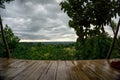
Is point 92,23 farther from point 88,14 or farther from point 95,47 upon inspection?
point 95,47

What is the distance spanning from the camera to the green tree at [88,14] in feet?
18.7

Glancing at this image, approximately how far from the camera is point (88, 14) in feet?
19.5

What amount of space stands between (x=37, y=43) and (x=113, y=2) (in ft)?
16.7

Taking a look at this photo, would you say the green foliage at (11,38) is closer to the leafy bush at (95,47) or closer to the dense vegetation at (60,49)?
the dense vegetation at (60,49)

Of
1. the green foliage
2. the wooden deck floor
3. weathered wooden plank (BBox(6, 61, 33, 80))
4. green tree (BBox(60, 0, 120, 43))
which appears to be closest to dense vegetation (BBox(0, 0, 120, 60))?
green tree (BBox(60, 0, 120, 43))

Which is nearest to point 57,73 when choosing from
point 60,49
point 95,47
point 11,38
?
point 95,47

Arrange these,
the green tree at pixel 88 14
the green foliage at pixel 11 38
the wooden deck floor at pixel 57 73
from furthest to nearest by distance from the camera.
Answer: the green foliage at pixel 11 38
the green tree at pixel 88 14
the wooden deck floor at pixel 57 73

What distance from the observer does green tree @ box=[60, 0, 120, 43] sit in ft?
18.7

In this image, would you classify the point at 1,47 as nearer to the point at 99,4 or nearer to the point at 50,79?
the point at 99,4

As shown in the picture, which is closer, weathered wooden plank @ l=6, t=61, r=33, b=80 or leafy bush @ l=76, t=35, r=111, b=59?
weathered wooden plank @ l=6, t=61, r=33, b=80

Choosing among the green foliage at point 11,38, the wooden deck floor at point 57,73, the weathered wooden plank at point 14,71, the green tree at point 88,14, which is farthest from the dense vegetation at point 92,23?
the weathered wooden plank at point 14,71

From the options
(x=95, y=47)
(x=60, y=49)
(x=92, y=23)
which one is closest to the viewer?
(x=95, y=47)

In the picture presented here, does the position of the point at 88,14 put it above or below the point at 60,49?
above

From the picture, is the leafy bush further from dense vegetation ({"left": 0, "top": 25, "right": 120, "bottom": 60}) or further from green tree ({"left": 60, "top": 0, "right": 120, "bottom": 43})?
green tree ({"left": 60, "top": 0, "right": 120, "bottom": 43})
